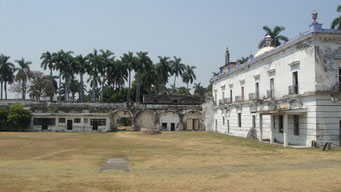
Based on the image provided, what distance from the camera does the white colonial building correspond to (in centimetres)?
1970

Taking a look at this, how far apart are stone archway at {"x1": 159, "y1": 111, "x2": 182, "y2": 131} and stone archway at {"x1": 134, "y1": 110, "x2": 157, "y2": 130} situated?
3.74 feet

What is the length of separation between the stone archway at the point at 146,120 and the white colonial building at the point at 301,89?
19016mm

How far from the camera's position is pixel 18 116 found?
39750 mm

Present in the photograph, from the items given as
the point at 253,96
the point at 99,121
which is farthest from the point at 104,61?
the point at 253,96

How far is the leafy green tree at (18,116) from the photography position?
3950cm

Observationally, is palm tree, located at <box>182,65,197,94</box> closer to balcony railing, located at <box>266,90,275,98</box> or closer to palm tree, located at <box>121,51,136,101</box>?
palm tree, located at <box>121,51,136,101</box>

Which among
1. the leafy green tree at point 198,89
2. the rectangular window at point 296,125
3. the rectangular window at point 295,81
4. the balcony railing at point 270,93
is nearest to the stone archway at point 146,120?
the balcony railing at point 270,93

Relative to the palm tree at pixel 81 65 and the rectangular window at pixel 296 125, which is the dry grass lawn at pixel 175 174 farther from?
the palm tree at pixel 81 65

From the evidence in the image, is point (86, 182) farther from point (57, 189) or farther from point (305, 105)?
point (305, 105)

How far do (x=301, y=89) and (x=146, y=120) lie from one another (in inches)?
1093

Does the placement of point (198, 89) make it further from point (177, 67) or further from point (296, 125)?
point (296, 125)

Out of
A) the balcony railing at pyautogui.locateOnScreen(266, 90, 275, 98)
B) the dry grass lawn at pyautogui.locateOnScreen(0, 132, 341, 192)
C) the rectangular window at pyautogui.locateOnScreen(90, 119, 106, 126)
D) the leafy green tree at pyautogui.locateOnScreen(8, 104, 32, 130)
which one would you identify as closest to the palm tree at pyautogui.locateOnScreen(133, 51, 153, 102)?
the rectangular window at pyautogui.locateOnScreen(90, 119, 106, 126)

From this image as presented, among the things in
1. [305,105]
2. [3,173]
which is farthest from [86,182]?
[305,105]

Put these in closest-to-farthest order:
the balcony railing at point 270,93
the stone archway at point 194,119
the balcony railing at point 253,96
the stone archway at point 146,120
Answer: the balcony railing at point 270,93
the balcony railing at point 253,96
the stone archway at point 146,120
the stone archway at point 194,119
